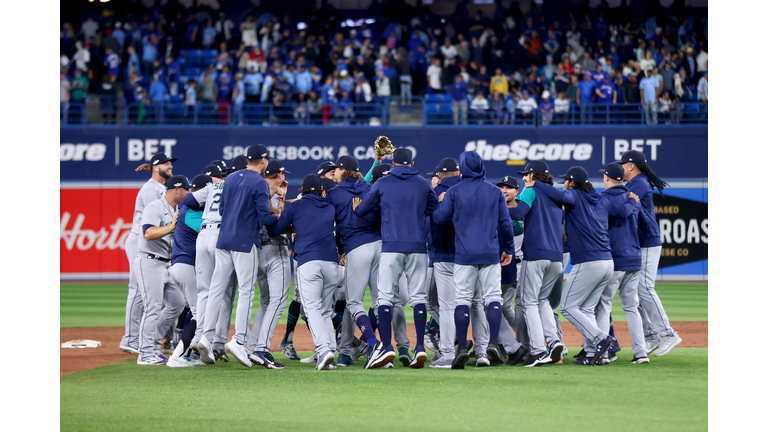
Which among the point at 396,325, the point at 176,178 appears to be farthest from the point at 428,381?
the point at 176,178

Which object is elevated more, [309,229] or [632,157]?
[632,157]

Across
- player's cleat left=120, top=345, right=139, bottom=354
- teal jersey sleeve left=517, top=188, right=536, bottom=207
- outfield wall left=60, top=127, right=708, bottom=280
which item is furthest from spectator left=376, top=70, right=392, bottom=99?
teal jersey sleeve left=517, top=188, right=536, bottom=207

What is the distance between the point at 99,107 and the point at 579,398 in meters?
18.1

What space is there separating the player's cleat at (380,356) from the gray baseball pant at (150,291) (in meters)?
2.29

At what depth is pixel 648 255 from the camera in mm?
8023

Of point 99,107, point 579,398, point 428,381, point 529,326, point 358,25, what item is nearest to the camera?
point 579,398

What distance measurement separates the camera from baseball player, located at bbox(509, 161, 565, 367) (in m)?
7.24

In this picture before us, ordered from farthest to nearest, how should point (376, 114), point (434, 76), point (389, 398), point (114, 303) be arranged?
point (434, 76)
point (376, 114)
point (114, 303)
point (389, 398)

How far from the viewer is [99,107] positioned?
20.5 meters

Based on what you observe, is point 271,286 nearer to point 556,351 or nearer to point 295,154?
point 556,351

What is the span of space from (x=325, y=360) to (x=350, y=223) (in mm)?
1335

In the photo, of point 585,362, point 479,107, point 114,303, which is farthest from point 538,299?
point 479,107

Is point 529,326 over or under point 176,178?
under
